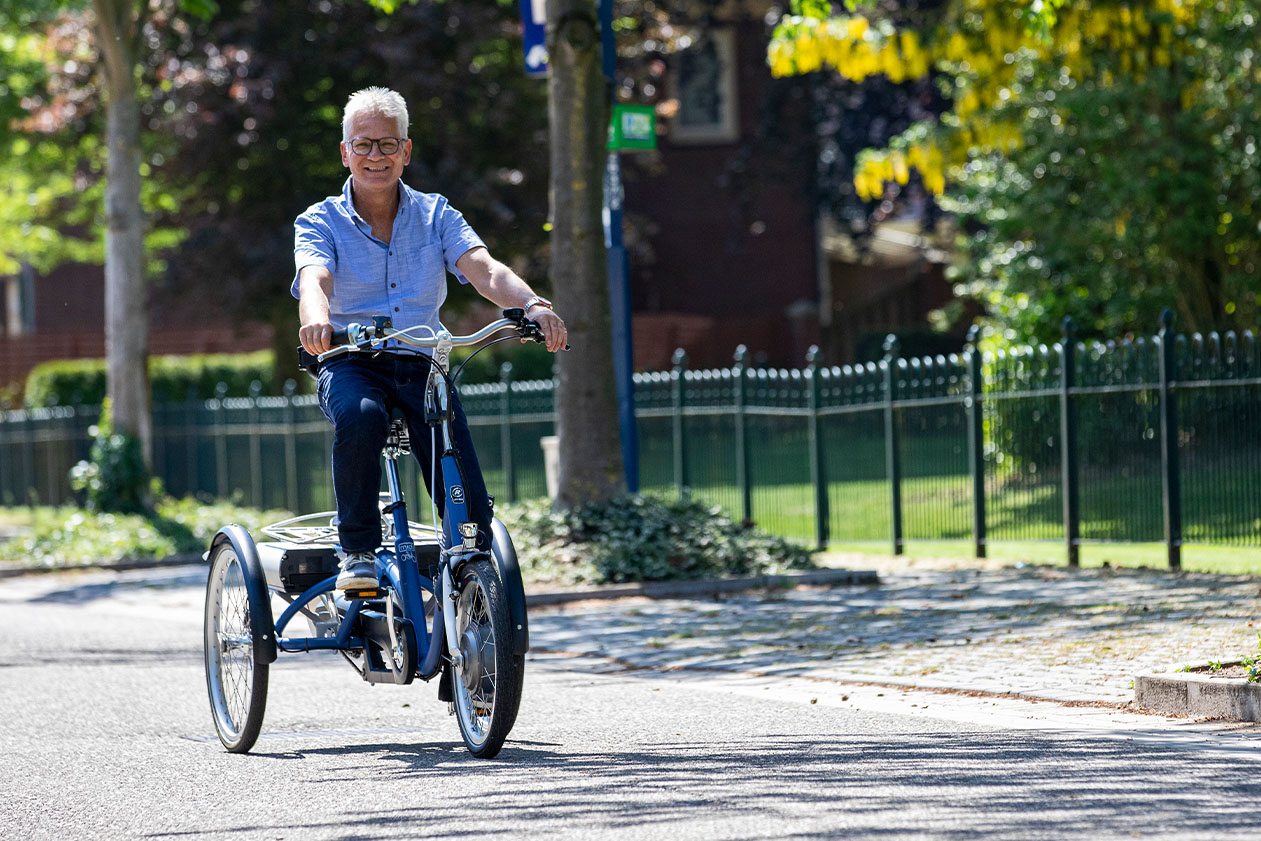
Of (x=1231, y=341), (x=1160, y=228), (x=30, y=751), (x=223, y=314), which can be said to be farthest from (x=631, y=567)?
(x=223, y=314)

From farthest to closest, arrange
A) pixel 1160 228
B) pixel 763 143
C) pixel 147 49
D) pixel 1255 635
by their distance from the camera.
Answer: pixel 763 143, pixel 147 49, pixel 1160 228, pixel 1255 635

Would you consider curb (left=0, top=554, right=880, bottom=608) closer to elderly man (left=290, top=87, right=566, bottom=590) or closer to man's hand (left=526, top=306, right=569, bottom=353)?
elderly man (left=290, top=87, right=566, bottom=590)

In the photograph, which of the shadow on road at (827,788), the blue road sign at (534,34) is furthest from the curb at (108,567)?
the shadow on road at (827,788)

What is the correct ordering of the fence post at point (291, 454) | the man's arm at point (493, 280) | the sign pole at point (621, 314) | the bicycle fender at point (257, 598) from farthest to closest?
the fence post at point (291, 454) → the sign pole at point (621, 314) → the bicycle fender at point (257, 598) → the man's arm at point (493, 280)

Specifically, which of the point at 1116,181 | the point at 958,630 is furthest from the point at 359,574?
the point at 1116,181

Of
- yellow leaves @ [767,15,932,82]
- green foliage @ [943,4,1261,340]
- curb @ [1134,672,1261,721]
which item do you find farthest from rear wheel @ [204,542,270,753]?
green foliage @ [943,4,1261,340]

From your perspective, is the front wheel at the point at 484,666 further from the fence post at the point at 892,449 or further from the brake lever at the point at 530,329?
the fence post at the point at 892,449

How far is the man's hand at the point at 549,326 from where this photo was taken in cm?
593

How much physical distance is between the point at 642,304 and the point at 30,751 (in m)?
28.2

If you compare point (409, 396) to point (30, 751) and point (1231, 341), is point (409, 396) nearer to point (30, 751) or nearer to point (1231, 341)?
point (30, 751)

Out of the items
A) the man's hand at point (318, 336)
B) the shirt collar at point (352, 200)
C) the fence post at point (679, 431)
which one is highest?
the shirt collar at point (352, 200)

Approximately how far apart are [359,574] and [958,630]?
4.18 meters

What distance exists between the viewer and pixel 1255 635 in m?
8.65

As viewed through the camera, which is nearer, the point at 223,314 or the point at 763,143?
the point at 223,314
